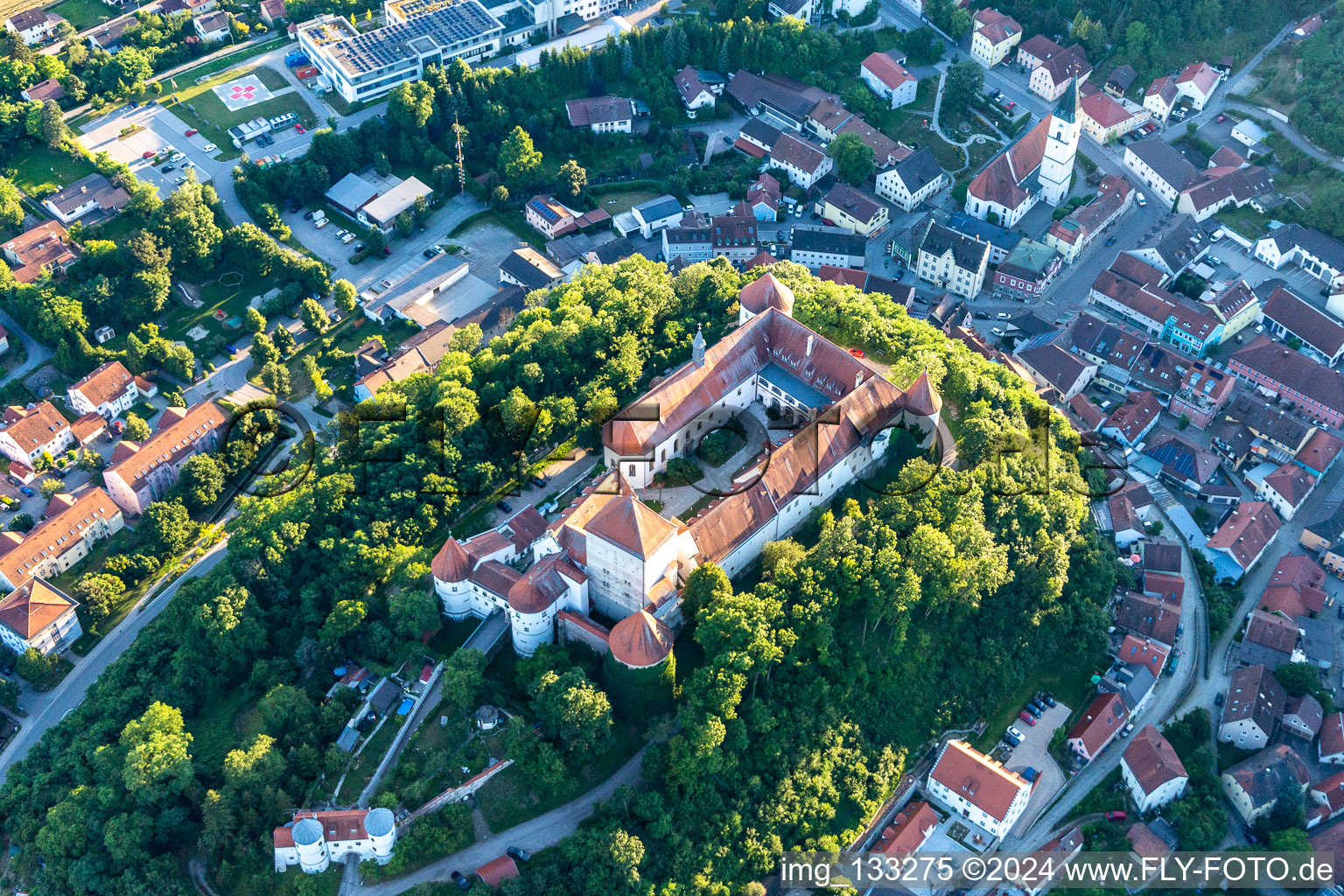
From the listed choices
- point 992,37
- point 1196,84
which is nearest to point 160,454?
point 992,37

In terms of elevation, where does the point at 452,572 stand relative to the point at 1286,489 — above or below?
above

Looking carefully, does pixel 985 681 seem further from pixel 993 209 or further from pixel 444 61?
pixel 444 61

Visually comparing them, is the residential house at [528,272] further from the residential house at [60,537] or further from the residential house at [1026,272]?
the residential house at [1026,272]

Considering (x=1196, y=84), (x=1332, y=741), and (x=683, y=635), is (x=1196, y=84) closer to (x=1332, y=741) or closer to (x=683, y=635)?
(x=1332, y=741)

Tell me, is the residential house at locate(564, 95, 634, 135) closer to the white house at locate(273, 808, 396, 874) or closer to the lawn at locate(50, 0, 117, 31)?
the lawn at locate(50, 0, 117, 31)

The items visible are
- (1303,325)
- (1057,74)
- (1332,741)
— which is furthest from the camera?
(1057,74)

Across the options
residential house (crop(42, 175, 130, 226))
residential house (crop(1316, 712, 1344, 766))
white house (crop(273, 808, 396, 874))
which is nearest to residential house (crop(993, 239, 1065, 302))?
residential house (crop(1316, 712, 1344, 766))
